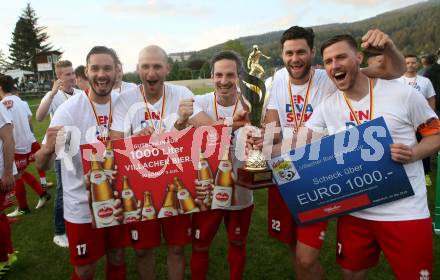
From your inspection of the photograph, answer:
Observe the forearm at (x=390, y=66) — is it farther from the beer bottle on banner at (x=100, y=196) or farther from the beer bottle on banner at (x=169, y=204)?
the beer bottle on banner at (x=100, y=196)

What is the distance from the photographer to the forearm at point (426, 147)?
8.77 ft

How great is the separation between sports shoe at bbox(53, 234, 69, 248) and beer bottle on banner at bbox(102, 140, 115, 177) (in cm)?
277

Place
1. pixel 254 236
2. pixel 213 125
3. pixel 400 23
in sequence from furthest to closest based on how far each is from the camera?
pixel 400 23, pixel 254 236, pixel 213 125

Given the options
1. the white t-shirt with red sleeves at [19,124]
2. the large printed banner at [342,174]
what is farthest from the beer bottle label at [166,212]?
the white t-shirt with red sleeves at [19,124]

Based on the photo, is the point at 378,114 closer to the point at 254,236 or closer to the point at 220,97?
the point at 220,97

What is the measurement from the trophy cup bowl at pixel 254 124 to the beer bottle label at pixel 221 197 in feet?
0.45

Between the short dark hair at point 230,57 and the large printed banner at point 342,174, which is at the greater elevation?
the short dark hair at point 230,57

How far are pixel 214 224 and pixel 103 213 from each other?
104cm

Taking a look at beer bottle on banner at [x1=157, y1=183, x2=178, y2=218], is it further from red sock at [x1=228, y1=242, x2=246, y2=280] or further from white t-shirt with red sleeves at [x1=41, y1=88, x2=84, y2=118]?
white t-shirt with red sleeves at [x1=41, y1=88, x2=84, y2=118]

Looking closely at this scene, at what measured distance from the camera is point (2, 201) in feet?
13.1

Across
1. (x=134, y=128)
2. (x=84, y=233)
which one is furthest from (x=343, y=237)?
(x=84, y=233)

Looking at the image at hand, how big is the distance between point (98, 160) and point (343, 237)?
2030 mm

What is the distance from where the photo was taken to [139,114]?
327 centimetres

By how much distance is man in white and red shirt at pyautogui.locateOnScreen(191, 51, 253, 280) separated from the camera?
3455 mm
